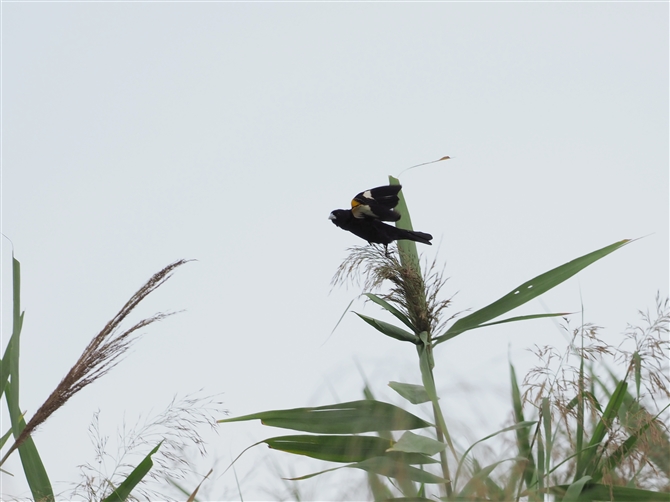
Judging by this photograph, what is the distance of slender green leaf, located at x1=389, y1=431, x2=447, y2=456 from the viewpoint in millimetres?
1954

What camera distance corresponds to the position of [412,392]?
7.02 ft

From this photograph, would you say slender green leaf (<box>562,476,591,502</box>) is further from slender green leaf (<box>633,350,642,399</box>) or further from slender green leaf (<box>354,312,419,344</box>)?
slender green leaf (<box>354,312,419,344</box>)

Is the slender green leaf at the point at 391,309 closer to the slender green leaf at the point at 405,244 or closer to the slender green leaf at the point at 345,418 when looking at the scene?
the slender green leaf at the point at 405,244

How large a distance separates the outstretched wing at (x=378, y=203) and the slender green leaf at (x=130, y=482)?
968 millimetres

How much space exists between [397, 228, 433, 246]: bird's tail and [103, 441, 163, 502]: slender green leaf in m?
0.99

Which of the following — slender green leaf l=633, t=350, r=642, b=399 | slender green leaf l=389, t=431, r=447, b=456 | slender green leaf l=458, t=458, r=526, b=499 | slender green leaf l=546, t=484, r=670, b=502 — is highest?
slender green leaf l=633, t=350, r=642, b=399

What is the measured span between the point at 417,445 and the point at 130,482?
33.7 inches

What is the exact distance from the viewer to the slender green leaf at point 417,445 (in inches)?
76.9

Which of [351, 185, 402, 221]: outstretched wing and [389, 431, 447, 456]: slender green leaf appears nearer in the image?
[389, 431, 447, 456]: slender green leaf

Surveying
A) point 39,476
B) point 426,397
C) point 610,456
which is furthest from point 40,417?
point 610,456

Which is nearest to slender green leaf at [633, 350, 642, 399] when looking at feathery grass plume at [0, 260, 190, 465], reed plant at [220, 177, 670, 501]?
reed plant at [220, 177, 670, 501]

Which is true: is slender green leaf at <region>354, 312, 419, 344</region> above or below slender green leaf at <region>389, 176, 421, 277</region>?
below

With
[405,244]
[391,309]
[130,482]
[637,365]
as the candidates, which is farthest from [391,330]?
[130,482]

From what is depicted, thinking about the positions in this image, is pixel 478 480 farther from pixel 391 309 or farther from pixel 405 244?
pixel 405 244
